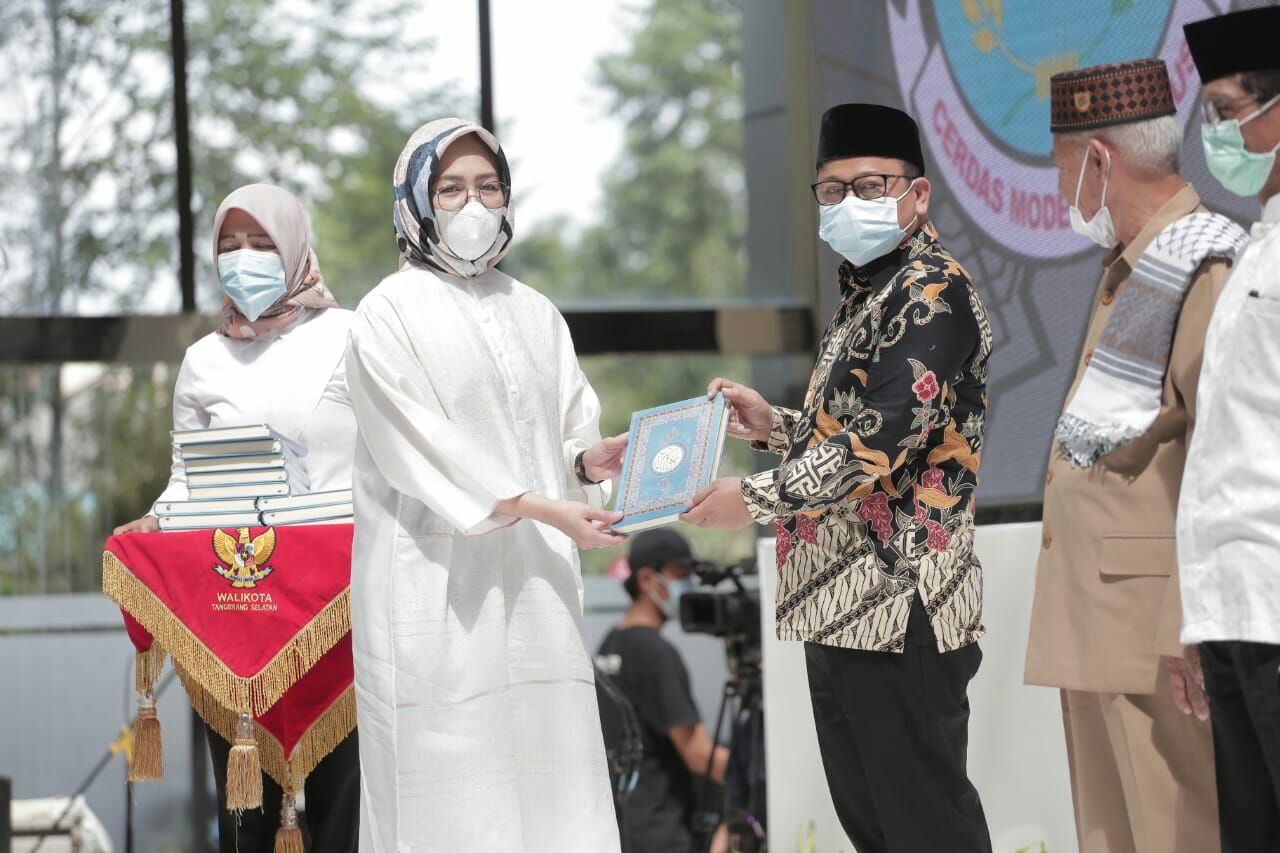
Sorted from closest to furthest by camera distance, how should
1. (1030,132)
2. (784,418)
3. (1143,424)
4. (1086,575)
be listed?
(1143,424) → (1086,575) → (784,418) → (1030,132)

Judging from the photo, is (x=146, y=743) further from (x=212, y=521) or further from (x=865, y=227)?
(x=865, y=227)

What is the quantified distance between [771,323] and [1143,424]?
154 inches

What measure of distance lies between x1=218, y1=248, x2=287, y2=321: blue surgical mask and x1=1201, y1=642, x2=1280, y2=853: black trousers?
2154 millimetres

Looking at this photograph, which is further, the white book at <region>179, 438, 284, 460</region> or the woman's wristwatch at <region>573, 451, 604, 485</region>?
the white book at <region>179, 438, 284, 460</region>

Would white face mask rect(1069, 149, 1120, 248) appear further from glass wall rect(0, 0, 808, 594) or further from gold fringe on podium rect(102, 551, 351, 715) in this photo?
glass wall rect(0, 0, 808, 594)

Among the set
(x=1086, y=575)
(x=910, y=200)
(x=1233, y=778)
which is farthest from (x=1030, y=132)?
(x=1233, y=778)

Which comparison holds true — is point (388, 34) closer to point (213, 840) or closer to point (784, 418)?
point (213, 840)

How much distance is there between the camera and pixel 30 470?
5965 millimetres

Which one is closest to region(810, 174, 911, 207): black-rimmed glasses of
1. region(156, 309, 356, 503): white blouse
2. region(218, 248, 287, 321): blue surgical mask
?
region(156, 309, 356, 503): white blouse

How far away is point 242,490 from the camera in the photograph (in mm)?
3219

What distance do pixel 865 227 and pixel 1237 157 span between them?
0.70 meters

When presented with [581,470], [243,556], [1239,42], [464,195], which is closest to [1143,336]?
[1239,42]

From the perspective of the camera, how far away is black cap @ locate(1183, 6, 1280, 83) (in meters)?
2.12

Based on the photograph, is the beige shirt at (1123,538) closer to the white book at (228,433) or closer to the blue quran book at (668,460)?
the blue quran book at (668,460)
